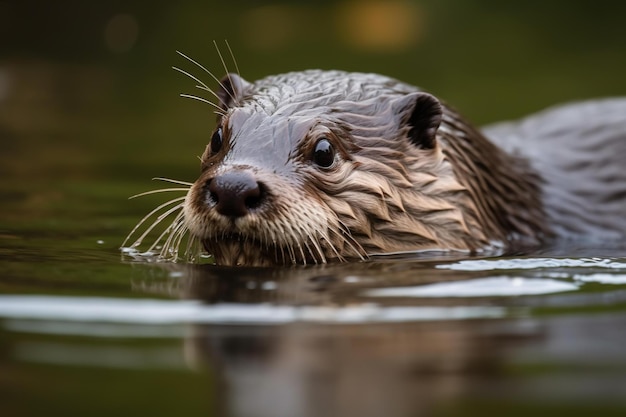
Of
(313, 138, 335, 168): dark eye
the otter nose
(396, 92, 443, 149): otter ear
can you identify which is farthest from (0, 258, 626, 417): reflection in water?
(396, 92, 443, 149): otter ear

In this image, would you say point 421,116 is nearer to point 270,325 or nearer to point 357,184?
point 357,184

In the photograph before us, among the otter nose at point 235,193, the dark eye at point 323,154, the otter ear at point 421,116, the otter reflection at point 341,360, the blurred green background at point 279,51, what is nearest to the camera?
the otter reflection at point 341,360

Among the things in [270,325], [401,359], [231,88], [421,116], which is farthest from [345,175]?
[401,359]

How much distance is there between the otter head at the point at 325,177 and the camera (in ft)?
14.3

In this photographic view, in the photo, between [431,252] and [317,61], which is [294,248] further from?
[317,61]

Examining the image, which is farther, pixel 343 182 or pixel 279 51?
pixel 279 51

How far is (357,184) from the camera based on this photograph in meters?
4.73

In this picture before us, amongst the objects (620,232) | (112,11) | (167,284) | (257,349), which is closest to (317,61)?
(112,11)

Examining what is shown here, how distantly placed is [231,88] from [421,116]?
95 centimetres

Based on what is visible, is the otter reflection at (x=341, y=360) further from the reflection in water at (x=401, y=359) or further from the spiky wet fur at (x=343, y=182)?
the spiky wet fur at (x=343, y=182)

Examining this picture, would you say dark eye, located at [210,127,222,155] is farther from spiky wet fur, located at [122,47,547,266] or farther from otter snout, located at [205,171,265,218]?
otter snout, located at [205,171,265,218]

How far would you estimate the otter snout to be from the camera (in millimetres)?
4242

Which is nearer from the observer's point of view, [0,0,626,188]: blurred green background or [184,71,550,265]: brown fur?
[184,71,550,265]: brown fur

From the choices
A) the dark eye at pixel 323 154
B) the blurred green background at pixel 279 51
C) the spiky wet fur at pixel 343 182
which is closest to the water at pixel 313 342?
the spiky wet fur at pixel 343 182
